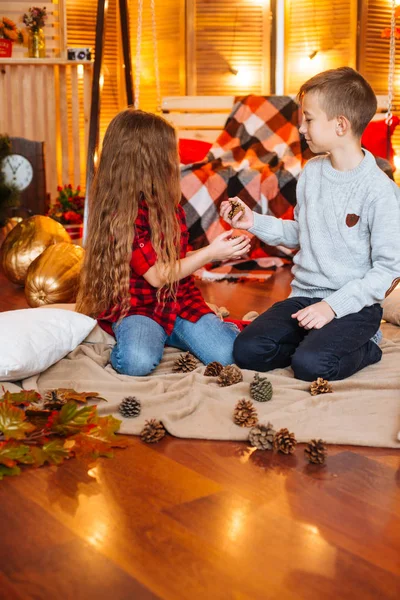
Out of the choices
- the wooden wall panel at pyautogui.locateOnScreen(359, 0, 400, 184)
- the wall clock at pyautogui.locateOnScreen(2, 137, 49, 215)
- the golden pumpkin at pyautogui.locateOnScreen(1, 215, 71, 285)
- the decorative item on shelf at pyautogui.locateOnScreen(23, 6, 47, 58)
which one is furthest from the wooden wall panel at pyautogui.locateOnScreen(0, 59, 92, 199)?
the golden pumpkin at pyautogui.locateOnScreen(1, 215, 71, 285)

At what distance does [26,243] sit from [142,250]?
1084mm

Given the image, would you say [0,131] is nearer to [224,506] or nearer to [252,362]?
[252,362]

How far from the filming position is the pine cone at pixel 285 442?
4.92ft

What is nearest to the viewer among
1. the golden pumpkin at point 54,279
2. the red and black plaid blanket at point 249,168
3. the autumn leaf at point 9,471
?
the autumn leaf at point 9,471

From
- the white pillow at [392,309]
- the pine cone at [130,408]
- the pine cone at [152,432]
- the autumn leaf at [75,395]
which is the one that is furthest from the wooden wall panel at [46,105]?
the pine cone at [152,432]

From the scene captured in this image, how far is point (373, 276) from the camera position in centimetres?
190

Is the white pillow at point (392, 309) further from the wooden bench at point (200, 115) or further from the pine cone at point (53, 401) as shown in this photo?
the wooden bench at point (200, 115)

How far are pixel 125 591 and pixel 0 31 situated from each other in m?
5.16

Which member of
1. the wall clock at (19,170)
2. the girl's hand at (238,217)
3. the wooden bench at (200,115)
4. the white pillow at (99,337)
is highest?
the wooden bench at (200,115)

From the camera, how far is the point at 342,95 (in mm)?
1930

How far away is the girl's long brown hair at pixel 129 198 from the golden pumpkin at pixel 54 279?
55cm

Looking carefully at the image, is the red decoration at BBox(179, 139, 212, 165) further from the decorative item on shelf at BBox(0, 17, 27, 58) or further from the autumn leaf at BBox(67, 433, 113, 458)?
the autumn leaf at BBox(67, 433, 113, 458)

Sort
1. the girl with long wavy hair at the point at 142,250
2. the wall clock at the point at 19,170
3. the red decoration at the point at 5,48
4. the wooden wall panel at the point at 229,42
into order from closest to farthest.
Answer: the girl with long wavy hair at the point at 142,250 < the wall clock at the point at 19,170 < the red decoration at the point at 5,48 < the wooden wall panel at the point at 229,42

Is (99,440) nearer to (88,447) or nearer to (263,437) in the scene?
(88,447)
